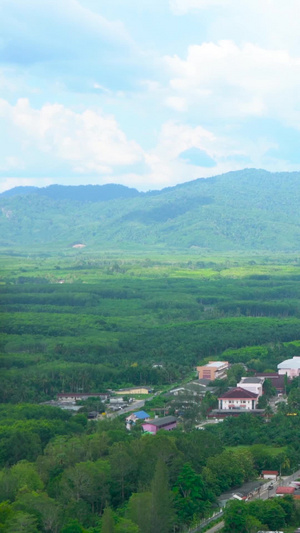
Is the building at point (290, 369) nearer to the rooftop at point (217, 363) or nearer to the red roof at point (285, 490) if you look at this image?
the rooftop at point (217, 363)

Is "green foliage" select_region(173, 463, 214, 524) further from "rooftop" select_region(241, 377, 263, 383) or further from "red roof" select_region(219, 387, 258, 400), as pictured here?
"rooftop" select_region(241, 377, 263, 383)

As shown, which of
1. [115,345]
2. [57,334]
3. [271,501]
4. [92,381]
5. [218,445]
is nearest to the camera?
[271,501]

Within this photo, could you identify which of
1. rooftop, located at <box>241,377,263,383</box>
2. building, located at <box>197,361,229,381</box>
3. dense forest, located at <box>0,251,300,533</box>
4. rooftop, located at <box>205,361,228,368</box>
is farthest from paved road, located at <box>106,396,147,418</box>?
rooftop, located at <box>205,361,228,368</box>

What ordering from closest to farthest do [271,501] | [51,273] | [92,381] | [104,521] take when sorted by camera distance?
[104,521] < [271,501] < [92,381] < [51,273]

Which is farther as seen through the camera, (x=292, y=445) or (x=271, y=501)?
(x=292, y=445)

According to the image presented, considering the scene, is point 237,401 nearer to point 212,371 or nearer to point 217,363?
point 212,371

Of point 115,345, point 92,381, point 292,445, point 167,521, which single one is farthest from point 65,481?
point 115,345

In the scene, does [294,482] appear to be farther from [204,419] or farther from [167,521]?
[204,419]
